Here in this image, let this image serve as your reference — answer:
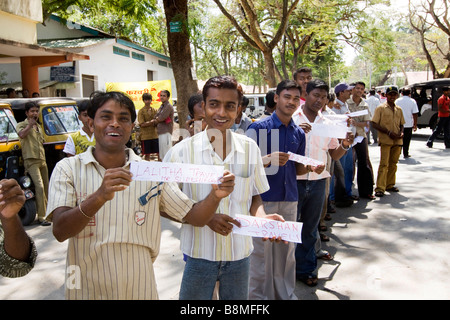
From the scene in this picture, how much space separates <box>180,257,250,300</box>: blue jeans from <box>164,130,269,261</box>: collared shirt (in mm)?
46

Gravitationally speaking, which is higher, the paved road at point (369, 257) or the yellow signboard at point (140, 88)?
the yellow signboard at point (140, 88)

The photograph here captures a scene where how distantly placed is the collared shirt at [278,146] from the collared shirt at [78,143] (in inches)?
88.9

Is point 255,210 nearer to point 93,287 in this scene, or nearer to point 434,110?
point 93,287

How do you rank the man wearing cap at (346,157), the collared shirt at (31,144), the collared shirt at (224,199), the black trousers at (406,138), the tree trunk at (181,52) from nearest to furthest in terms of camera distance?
the collared shirt at (224,199)
the collared shirt at (31,144)
the tree trunk at (181,52)
the man wearing cap at (346,157)
the black trousers at (406,138)

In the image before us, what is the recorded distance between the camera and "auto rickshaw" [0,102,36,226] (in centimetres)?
593

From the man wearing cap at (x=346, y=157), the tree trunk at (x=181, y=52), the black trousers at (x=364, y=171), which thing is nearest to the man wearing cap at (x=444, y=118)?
the black trousers at (x=364, y=171)

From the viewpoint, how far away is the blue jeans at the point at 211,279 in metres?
2.26

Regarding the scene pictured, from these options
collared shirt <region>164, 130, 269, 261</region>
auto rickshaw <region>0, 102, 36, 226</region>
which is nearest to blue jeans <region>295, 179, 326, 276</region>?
collared shirt <region>164, 130, 269, 261</region>

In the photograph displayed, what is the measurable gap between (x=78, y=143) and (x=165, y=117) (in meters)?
4.13

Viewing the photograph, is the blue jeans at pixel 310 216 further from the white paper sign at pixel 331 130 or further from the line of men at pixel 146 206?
the line of men at pixel 146 206

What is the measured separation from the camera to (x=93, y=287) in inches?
75.4

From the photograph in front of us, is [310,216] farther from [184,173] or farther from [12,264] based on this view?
[12,264]

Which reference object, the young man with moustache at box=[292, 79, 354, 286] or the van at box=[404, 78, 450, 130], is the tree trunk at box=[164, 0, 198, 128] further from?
the van at box=[404, 78, 450, 130]

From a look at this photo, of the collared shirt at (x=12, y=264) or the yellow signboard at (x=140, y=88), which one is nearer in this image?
the collared shirt at (x=12, y=264)
